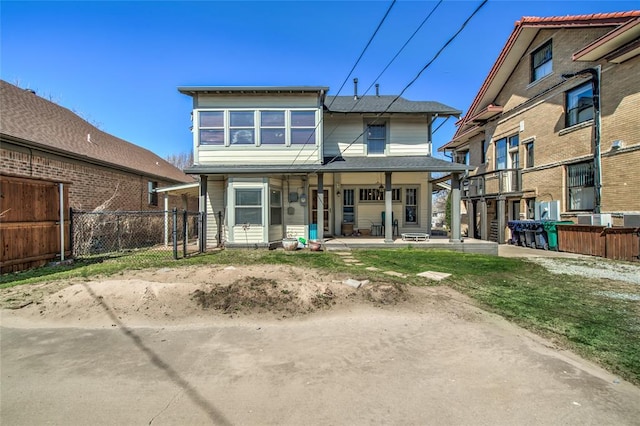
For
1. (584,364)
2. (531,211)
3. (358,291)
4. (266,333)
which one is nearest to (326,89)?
(358,291)

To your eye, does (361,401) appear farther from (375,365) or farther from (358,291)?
(358,291)

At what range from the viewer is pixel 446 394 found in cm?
284

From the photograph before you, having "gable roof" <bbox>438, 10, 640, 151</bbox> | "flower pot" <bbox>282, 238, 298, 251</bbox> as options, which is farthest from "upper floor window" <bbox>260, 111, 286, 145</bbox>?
"gable roof" <bbox>438, 10, 640, 151</bbox>

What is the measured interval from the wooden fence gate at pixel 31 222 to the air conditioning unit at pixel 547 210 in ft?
63.0

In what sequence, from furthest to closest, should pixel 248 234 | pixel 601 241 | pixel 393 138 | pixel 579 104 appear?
1. pixel 393 138
2. pixel 579 104
3. pixel 248 234
4. pixel 601 241

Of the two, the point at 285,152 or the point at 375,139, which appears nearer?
the point at 285,152

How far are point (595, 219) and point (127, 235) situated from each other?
19376mm

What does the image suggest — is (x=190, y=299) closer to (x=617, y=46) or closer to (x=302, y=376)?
(x=302, y=376)

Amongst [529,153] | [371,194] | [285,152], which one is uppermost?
[529,153]

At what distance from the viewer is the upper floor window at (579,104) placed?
12745 mm

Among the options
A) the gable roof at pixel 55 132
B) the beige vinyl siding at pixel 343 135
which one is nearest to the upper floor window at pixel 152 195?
the gable roof at pixel 55 132

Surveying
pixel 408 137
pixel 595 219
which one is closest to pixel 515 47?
pixel 408 137

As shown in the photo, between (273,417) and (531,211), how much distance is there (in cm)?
1750

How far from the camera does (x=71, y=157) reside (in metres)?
12.7
